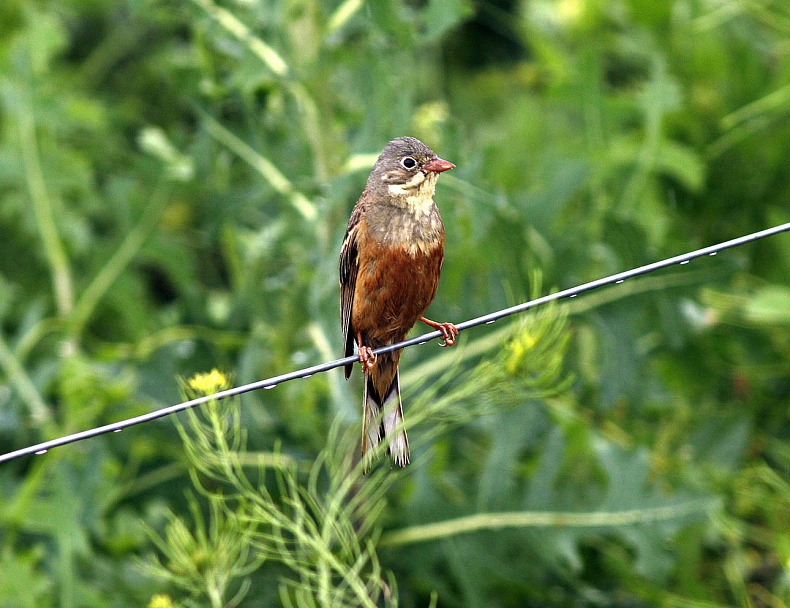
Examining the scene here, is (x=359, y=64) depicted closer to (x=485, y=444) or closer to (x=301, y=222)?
(x=301, y=222)

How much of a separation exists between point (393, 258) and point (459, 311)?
4.84 ft

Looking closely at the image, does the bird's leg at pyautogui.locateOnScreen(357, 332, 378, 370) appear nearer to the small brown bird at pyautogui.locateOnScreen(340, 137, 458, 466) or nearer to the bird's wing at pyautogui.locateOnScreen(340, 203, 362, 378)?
the small brown bird at pyautogui.locateOnScreen(340, 137, 458, 466)

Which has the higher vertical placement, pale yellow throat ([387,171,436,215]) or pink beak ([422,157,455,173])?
pink beak ([422,157,455,173])

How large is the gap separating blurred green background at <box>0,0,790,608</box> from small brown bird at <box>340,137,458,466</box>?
368 mm

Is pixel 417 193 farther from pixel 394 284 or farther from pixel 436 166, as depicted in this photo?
pixel 394 284

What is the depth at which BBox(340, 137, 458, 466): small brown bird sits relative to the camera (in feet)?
13.0

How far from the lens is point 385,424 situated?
398 centimetres

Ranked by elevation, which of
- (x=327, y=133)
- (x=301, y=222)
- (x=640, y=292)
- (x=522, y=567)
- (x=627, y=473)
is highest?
(x=327, y=133)

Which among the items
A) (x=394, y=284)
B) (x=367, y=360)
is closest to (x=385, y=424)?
(x=367, y=360)

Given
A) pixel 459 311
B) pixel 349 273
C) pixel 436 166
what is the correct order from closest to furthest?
pixel 436 166 < pixel 349 273 < pixel 459 311

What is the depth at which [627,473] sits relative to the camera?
16.7ft

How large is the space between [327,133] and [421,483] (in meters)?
1.47

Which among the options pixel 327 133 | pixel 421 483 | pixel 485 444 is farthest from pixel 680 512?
pixel 327 133

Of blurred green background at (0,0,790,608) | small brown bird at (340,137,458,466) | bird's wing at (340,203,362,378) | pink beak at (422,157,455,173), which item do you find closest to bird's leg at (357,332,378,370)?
small brown bird at (340,137,458,466)
